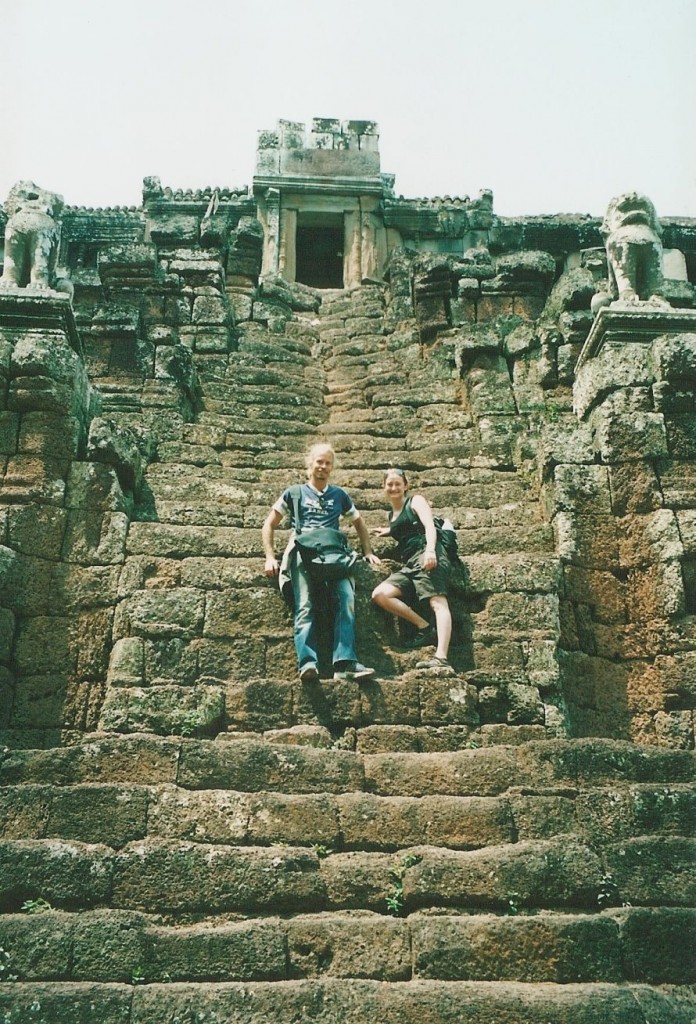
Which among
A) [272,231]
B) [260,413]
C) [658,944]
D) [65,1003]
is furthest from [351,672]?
[272,231]

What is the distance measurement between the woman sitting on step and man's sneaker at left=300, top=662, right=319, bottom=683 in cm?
70

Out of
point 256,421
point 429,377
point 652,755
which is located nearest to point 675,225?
point 429,377

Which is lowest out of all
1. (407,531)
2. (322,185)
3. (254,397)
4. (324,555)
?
(324,555)

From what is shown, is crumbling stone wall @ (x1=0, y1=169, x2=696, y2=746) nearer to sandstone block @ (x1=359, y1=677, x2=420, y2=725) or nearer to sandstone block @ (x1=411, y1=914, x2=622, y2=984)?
sandstone block @ (x1=359, y1=677, x2=420, y2=725)

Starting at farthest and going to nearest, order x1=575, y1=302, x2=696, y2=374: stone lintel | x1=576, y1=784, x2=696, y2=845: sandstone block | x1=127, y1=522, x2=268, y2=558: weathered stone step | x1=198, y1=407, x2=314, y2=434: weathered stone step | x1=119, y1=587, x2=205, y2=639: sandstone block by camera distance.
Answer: x1=198, y1=407, x2=314, y2=434: weathered stone step
x1=575, y1=302, x2=696, y2=374: stone lintel
x1=127, y1=522, x2=268, y2=558: weathered stone step
x1=119, y1=587, x2=205, y2=639: sandstone block
x1=576, y1=784, x2=696, y2=845: sandstone block

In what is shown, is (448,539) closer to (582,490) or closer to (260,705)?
(582,490)

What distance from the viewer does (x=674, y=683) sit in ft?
22.0

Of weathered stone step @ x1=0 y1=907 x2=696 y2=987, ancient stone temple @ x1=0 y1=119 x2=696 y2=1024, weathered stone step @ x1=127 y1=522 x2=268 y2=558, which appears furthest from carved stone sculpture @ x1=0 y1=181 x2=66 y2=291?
weathered stone step @ x1=0 y1=907 x2=696 y2=987

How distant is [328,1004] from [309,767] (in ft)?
4.59

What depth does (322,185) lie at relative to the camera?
24156 mm

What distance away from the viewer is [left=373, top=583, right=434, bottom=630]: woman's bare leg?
6.82 meters

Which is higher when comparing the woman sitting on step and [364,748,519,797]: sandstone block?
the woman sitting on step

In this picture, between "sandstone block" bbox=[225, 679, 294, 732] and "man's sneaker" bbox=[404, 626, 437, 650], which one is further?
"man's sneaker" bbox=[404, 626, 437, 650]

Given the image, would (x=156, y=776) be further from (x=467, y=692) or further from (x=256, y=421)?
(x=256, y=421)
